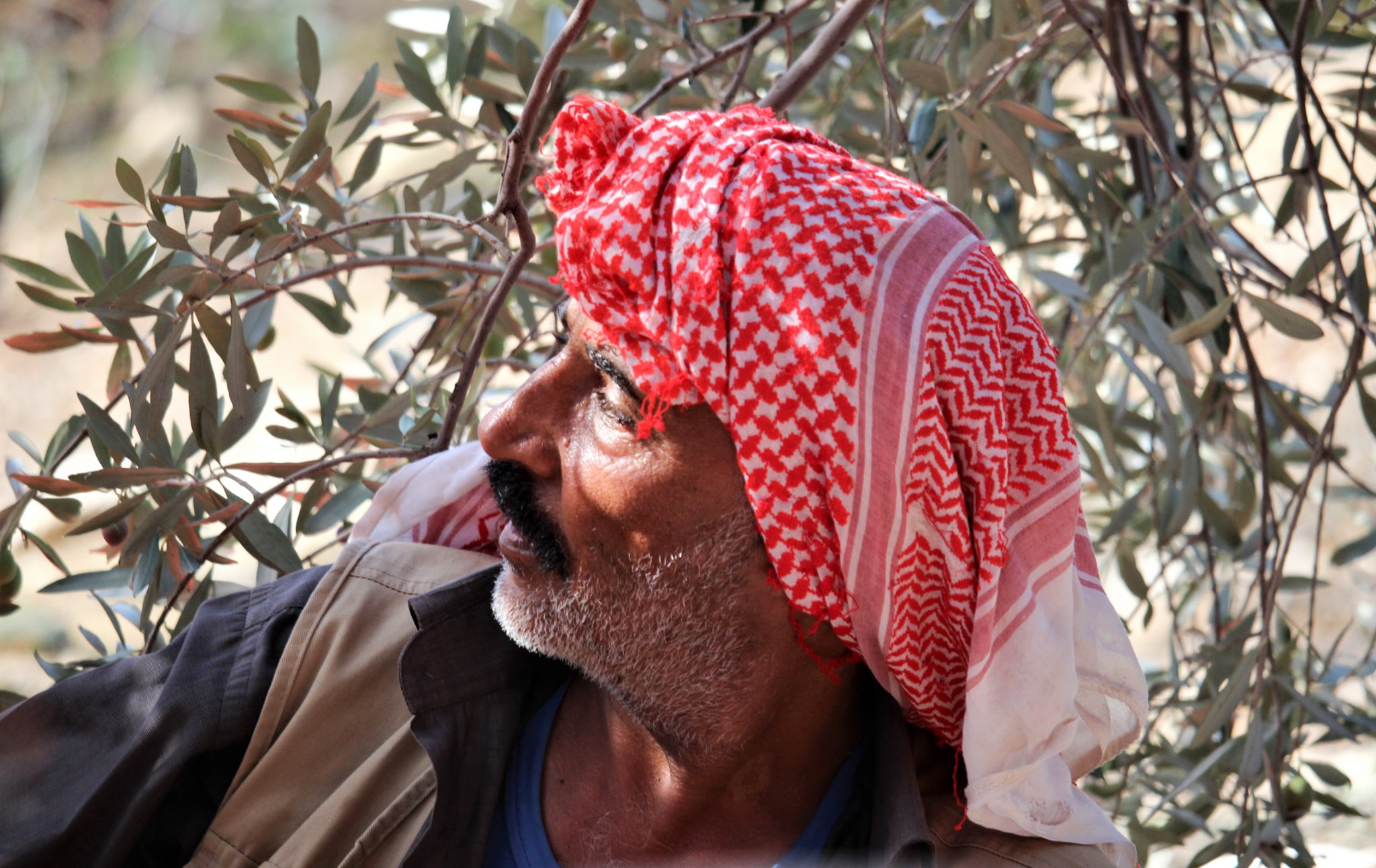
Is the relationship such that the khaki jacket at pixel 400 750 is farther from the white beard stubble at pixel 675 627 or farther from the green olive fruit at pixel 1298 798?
the green olive fruit at pixel 1298 798

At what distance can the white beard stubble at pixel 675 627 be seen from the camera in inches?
57.6

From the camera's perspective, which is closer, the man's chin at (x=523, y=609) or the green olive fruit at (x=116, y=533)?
the man's chin at (x=523, y=609)

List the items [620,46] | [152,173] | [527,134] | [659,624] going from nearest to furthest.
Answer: [527,134] < [659,624] < [620,46] < [152,173]

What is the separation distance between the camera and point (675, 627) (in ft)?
4.81

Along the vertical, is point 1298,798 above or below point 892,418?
below

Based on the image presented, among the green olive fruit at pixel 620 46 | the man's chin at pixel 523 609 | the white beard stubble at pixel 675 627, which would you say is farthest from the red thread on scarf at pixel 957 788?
the green olive fruit at pixel 620 46

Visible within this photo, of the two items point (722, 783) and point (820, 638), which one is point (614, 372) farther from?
point (722, 783)

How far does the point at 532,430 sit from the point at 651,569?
242 millimetres

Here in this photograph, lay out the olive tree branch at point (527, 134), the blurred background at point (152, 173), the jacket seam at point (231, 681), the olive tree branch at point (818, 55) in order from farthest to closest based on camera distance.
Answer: the blurred background at point (152, 173) < the olive tree branch at point (818, 55) < the jacket seam at point (231, 681) < the olive tree branch at point (527, 134)

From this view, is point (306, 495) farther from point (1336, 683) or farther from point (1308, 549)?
point (1308, 549)

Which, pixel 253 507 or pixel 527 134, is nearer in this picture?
pixel 527 134

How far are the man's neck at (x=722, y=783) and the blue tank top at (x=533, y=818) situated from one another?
0.6 inches

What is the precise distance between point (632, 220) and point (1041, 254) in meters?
1.86

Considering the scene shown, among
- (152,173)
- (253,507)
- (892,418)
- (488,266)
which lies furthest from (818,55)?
(152,173)
